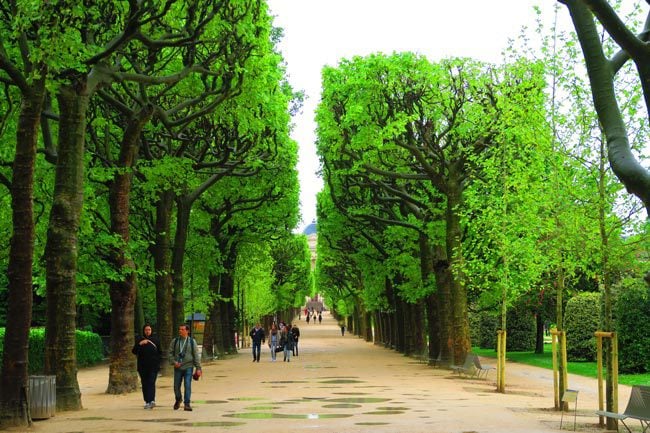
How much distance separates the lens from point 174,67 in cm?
2612

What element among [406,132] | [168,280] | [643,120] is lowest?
[168,280]

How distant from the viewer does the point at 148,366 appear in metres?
19.4

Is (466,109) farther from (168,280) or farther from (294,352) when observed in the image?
(294,352)

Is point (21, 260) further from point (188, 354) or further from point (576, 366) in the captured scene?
point (576, 366)

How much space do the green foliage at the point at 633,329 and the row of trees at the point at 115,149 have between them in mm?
15043

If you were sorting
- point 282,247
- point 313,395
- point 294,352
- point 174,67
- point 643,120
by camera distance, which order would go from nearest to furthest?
1. point 643,120
2. point 313,395
3. point 174,67
4. point 294,352
5. point 282,247

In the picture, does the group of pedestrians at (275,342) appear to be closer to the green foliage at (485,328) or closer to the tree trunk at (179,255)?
the tree trunk at (179,255)

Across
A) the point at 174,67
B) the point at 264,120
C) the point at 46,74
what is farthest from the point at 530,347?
the point at 46,74

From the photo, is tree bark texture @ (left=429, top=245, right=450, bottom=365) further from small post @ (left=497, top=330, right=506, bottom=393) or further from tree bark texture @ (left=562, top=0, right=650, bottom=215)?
tree bark texture @ (left=562, top=0, right=650, bottom=215)

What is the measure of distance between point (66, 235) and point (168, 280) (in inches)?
464

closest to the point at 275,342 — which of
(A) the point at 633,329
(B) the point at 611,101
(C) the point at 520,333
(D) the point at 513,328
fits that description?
(D) the point at 513,328

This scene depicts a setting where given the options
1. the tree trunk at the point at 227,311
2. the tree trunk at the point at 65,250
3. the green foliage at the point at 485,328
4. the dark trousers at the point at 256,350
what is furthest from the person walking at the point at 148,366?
the green foliage at the point at 485,328

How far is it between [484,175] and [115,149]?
1320cm

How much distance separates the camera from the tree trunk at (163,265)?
29.0 meters
